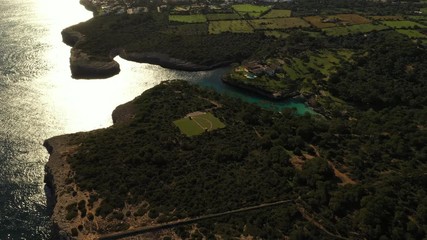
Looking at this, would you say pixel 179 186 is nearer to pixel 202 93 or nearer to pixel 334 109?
pixel 202 93

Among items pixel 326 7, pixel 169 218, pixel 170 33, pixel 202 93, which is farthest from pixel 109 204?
pixel 326 7

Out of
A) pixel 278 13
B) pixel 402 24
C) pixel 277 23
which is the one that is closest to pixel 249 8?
pixel 278 13

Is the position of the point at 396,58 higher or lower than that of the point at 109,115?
higher

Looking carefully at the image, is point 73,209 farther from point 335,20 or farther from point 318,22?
point 335,20

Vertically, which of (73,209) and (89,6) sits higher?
(73,209)

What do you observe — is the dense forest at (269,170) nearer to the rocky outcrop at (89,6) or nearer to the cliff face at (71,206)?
the cliff face at (71,206)
